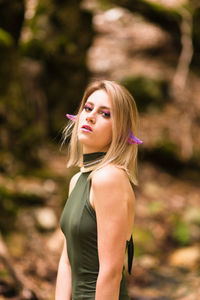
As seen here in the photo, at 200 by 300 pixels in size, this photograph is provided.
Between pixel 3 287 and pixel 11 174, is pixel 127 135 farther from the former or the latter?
pixel 11 174

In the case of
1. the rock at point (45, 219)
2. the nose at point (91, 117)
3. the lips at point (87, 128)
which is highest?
the nose at point (91, 117)

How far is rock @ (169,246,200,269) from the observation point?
5009mm

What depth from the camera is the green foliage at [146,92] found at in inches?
335

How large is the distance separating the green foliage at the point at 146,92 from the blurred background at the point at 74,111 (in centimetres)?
3

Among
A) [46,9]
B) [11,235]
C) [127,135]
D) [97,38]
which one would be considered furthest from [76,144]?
[97,38]

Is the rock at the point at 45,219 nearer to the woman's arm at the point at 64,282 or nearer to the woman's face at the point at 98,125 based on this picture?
the woman's arm at the point at 64,282

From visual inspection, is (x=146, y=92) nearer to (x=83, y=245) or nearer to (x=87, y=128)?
(x=87, y=128)

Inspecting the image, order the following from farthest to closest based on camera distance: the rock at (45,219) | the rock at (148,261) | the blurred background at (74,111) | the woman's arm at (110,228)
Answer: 1. the rock at (45,219)
2. the rock at (148,261)
3. the blurred background at (74,111)
4. the woman's arm at (110,228)

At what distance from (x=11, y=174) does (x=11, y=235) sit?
4.35 ft

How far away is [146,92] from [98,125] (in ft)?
23.0

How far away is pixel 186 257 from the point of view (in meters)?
5.18

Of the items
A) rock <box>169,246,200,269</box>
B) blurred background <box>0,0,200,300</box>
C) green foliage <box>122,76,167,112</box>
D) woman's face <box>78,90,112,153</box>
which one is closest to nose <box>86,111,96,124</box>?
woman's face <box>78,90,112,153</box>

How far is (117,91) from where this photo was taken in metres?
1.72

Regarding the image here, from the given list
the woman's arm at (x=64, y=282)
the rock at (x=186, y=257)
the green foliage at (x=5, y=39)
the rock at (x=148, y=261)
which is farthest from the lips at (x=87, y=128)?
the green foliage at (x=5, y=39)
